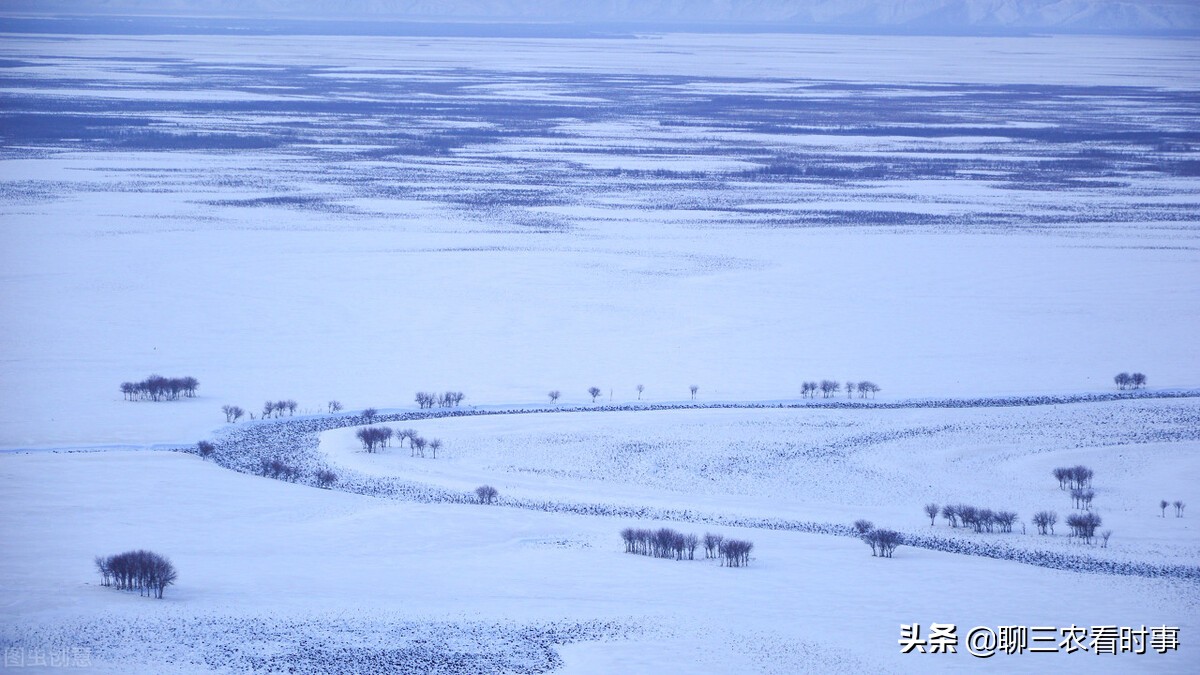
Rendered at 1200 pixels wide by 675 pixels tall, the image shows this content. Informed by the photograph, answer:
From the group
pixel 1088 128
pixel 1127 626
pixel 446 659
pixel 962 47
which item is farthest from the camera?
pixel 962 47

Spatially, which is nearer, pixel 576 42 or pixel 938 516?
pixel 938 516

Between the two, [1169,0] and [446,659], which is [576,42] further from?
[446,659]

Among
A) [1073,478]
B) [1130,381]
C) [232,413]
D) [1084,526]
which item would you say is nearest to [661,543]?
[1084,526]

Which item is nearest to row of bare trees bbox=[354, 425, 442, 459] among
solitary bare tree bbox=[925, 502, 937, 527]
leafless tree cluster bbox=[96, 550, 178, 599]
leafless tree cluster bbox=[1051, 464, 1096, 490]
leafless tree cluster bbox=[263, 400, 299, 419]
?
leafless tree cluster bbox=[263, 400, 299, 419]

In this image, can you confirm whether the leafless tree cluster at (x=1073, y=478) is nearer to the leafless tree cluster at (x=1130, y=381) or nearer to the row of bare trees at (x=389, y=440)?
the leafless tree cluster at (x=1130, y=381)

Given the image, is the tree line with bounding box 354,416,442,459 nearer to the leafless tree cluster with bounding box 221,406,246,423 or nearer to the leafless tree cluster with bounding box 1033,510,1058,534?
the leafless tree cluster with bounding box 221,406,246,423

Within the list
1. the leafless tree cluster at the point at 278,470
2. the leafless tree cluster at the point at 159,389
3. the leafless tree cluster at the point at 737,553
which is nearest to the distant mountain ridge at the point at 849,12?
the leafless tree cluster at the point at 159,389

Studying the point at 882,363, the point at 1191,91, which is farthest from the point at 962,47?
the point at 882,363
